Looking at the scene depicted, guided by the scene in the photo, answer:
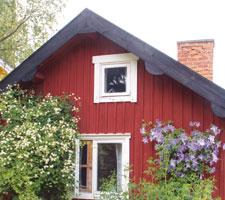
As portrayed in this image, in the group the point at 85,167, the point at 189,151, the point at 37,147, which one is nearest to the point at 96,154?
the point at 85,167

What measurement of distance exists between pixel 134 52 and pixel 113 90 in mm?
1166

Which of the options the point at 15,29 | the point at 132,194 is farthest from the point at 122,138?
the point at 15,29

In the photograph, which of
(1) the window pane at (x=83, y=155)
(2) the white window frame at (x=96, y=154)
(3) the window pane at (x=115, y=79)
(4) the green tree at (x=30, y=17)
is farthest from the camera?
(4) the green tree at (x=30, y=17)

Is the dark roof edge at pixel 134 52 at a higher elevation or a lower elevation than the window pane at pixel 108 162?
higher

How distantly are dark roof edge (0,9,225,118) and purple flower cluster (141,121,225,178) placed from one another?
0.57 metres

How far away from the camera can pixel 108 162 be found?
10.4 meters

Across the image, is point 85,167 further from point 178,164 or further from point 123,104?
point 178,164

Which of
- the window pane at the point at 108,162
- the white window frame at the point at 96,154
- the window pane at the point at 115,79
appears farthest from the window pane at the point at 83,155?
the window pane at the point at 115,79

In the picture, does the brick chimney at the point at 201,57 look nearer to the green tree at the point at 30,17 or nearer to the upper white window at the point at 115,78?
the upper white window at the point at 115,78

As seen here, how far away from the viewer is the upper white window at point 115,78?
10336mm

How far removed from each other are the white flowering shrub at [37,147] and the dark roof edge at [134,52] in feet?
2.60

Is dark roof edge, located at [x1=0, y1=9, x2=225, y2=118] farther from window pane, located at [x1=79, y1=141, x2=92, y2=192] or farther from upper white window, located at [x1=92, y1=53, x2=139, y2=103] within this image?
window pane, located at [x1=79, y1=141, x2=92, y2=192]

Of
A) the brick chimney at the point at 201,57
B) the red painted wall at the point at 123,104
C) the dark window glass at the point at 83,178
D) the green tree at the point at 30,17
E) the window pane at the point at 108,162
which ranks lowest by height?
the dark window glass at the point at 83,178

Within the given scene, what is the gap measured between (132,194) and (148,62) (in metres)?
2.59
